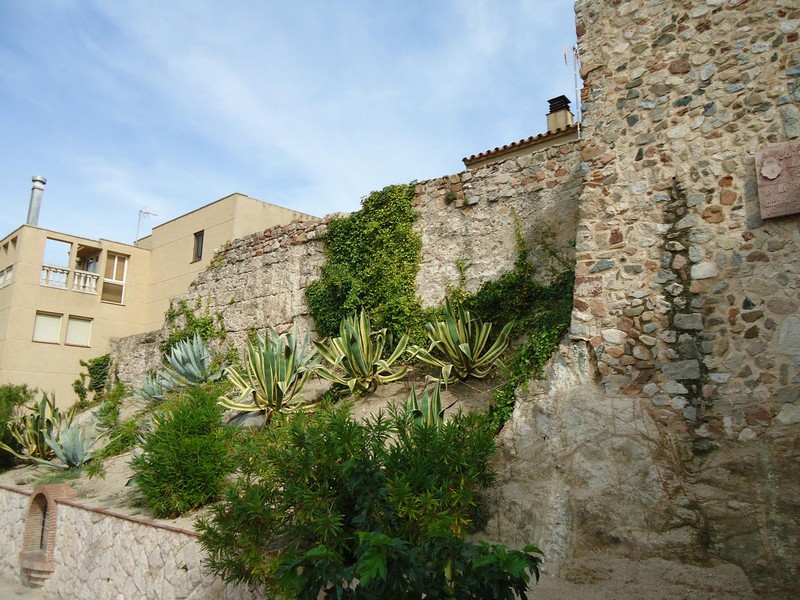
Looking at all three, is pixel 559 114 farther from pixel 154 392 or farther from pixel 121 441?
pixel 121 441

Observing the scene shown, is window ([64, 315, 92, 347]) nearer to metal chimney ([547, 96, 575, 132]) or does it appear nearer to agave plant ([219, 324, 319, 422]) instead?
agave plant ([219, 324, 319, 422])

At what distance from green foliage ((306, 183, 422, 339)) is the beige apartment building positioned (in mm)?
7049

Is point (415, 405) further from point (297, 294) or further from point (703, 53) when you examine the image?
point (297, 294)

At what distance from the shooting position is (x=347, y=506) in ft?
15.0

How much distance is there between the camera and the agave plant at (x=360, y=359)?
792 centimetres

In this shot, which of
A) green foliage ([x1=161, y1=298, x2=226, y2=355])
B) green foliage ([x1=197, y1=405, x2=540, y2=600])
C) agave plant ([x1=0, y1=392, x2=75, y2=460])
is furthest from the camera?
green foliage ([x1=161, y1=298, x2=226, y2=355])

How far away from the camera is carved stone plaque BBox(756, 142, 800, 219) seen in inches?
180

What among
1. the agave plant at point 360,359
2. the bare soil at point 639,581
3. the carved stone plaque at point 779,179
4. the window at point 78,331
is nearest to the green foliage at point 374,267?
the agave plant at point 360,359

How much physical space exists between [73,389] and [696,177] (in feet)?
55.0

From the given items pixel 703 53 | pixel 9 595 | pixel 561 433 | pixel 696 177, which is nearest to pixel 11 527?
pixel 9 595

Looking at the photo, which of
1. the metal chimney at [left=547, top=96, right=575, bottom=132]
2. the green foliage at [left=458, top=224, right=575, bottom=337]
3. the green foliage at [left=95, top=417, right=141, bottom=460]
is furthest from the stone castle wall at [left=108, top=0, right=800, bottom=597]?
the metal chimney at [left=547, top=96, right=575, bottom=132]

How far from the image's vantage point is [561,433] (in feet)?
16.6

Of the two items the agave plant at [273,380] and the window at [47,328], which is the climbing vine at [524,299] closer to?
the agave plant at [273,380]

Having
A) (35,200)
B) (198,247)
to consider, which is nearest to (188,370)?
(198,247)
